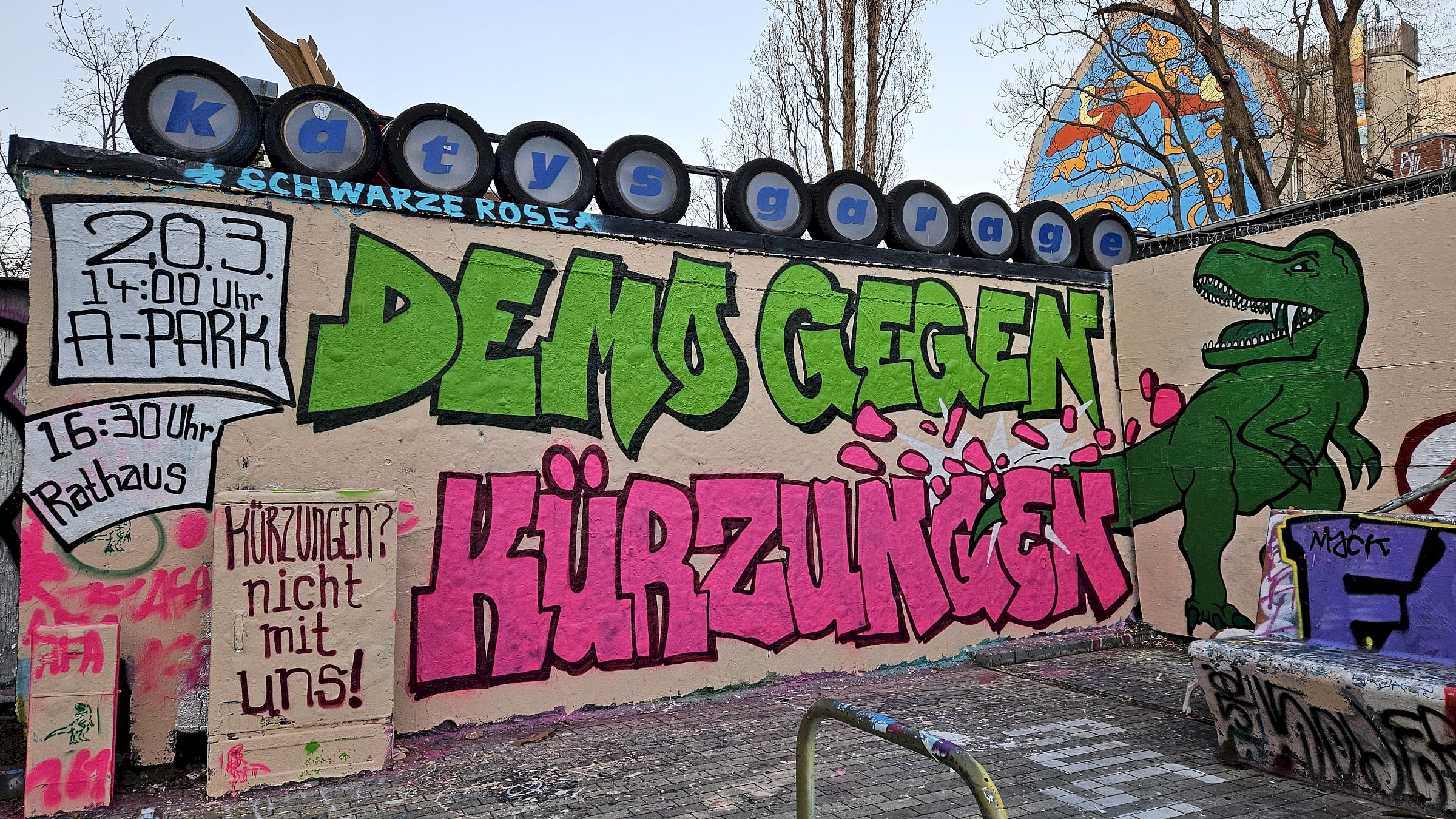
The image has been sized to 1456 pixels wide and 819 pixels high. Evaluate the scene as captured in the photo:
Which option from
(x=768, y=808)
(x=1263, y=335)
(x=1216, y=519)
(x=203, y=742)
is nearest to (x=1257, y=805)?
(x=768, y=808)

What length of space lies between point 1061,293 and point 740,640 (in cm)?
462

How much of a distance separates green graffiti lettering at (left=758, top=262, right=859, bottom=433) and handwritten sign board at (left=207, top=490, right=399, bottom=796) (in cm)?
315

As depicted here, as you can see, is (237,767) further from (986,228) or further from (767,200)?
(986,228)

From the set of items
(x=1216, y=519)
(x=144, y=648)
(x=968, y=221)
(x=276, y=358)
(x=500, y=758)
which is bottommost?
(x=500, y=758)

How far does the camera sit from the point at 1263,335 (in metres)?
7.52

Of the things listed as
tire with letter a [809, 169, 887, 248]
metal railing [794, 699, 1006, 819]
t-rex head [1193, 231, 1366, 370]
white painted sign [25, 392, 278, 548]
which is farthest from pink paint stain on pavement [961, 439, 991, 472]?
white painted sign [25, 392, 278, 548]

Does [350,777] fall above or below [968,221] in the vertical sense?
below

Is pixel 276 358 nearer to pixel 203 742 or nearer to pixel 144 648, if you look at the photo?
pixel 144 648

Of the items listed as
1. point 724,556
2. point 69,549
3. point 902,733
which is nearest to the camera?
point 902,733

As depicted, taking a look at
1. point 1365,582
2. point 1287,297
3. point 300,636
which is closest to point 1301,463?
point 1287,297

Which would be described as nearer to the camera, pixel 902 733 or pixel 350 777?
pixel 902 733

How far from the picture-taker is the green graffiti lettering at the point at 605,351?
6.21 meters

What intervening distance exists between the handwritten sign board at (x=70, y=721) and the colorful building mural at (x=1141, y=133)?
15.4 m

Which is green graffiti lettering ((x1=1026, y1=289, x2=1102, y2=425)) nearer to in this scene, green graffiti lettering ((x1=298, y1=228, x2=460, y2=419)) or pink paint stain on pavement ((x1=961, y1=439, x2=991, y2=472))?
pink paint stain on pavement ((x1=961, y1=439, x2=991, y2=472))
